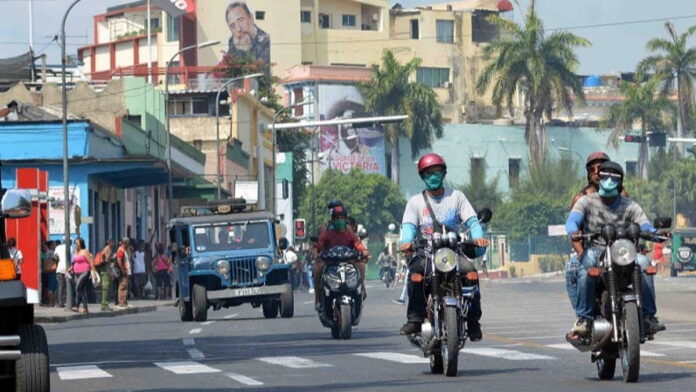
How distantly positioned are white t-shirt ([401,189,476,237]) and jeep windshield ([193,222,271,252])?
1866 cm

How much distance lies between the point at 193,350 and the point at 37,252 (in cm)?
1799

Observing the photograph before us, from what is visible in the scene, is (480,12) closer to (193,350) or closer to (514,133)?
(514,133)

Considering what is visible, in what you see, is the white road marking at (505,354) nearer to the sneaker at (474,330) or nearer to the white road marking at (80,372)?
the sneaker at (474,330)

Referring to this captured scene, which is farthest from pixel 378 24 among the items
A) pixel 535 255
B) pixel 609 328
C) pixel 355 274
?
pixel 609 328

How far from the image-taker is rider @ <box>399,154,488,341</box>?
49.1 feet

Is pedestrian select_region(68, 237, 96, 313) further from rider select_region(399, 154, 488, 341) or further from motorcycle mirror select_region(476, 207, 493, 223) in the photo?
motorcycle mirror select_region(476, 207, 493, 223)

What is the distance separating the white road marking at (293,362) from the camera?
17.2 m

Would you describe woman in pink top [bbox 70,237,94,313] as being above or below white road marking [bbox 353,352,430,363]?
above

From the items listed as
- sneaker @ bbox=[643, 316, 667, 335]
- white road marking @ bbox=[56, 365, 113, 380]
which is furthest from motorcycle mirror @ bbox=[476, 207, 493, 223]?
white road marking @ bbox=[56, 365, 113, 380]

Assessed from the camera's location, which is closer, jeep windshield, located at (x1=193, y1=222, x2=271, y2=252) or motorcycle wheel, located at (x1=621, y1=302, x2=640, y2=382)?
motorcycle wheel, located at (x1=621, y1=302, x2=640, y2=382)

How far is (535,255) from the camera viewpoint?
387ft

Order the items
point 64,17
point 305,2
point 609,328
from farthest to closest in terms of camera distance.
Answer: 1. point 305,2
2. point 64,17
3. point 609,328

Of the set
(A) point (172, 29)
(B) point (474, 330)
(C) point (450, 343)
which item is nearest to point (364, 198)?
(A) point (172, 29)

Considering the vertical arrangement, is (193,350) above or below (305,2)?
below
